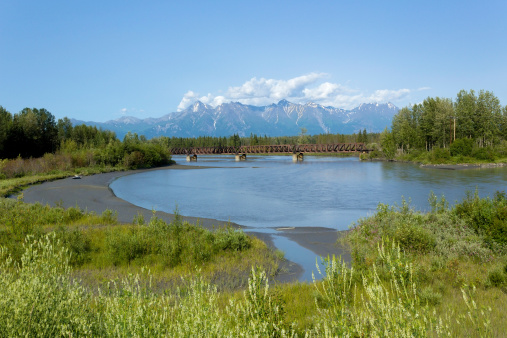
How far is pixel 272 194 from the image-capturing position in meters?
42.8

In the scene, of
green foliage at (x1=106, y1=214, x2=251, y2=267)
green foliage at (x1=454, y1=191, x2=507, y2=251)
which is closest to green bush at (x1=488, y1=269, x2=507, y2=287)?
green foliage at (x1=454, y1=191, x2=507, y2=251)

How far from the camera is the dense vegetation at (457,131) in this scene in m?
83.1

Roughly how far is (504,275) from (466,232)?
5904 mm

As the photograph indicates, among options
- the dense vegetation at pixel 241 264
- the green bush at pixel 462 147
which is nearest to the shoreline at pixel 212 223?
the dense vegetation at pixel 241 264

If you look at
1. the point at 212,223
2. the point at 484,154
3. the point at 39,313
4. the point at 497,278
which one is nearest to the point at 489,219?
the point at 497,278

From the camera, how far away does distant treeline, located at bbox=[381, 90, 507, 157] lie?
9038cm

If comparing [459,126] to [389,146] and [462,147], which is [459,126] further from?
[389,146]

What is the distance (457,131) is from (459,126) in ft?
4.73

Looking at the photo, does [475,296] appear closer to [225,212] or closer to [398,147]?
[225,212]

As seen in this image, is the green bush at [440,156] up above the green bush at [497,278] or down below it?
above

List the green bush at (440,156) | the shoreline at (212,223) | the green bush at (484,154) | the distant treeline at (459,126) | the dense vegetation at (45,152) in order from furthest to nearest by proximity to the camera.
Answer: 1. the distant treeline at (459,126)
2. the green bush at (440,156)
3. the green bush at (484,154)
4. the dense vegetation at (45,152)
5. the shoreline at (212,223)

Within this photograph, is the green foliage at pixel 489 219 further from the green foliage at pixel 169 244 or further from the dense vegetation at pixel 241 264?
the green foliage at pixel 169 244

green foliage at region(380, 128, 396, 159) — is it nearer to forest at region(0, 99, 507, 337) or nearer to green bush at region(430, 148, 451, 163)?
green bush at region(430, 148, 451, 163)

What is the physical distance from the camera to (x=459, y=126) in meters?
94.3
